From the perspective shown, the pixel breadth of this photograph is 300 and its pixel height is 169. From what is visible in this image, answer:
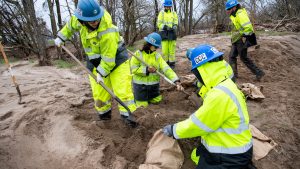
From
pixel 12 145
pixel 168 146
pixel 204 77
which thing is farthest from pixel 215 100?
pixel 12 145

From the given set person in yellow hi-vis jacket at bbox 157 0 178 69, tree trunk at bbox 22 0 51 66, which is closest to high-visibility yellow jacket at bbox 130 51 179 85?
person in yellow hi-vis jacket at bbox 157 0 178 69

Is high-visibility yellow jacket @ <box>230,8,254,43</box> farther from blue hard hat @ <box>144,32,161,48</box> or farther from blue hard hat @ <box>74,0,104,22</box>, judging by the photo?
blue hard hat @ <box>74,0,104,22</box>

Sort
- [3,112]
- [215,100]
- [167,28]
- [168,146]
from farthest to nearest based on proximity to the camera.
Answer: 1. [167,28]
2. [3,112]
3. [168,146]
4. [215,100]

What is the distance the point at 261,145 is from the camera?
11.3 feet

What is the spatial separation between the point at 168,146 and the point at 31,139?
1.91 m

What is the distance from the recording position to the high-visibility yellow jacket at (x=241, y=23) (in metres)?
5.98

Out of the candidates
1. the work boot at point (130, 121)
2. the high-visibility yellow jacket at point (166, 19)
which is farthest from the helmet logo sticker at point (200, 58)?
the high-visibility yellow jacket at point (166, 19)

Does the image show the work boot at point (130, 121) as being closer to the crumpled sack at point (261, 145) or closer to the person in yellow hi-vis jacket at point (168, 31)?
the crumpled sack at point (261, 145)

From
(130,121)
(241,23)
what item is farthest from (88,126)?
(241,23)

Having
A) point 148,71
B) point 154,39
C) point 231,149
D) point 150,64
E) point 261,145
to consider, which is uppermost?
point 154,39

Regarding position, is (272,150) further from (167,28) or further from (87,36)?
(167,28)

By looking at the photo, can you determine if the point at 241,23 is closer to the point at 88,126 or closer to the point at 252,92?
the point at 252,92

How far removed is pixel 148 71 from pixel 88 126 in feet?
4.97

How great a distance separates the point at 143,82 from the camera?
5.06m
